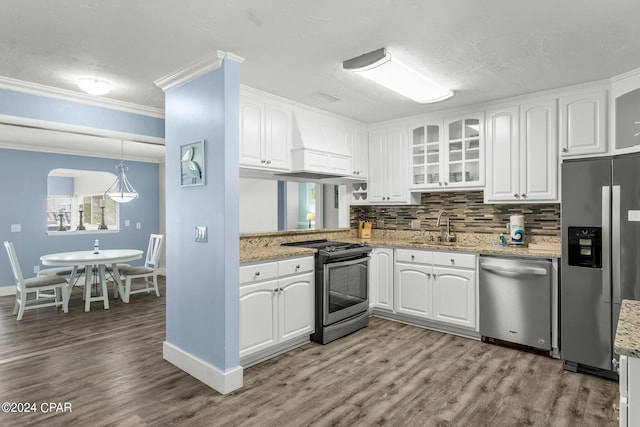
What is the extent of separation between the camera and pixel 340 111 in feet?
13.8

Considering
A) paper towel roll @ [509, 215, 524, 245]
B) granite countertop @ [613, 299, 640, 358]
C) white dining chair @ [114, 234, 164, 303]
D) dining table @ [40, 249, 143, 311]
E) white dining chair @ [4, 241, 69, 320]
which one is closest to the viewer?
granite countertop @ [613, 299, 640, 358]

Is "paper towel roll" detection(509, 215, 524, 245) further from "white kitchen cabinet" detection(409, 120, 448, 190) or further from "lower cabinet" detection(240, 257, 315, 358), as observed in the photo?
"lower cabinet" detection(240, 257, 315, 358)

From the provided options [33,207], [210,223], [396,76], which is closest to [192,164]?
[210,223]

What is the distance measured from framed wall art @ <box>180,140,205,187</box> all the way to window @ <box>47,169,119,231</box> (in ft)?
20.9

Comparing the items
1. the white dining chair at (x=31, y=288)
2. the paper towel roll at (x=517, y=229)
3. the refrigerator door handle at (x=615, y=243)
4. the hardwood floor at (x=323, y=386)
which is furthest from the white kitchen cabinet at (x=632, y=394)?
the white dining chair at (x=31, y=288)

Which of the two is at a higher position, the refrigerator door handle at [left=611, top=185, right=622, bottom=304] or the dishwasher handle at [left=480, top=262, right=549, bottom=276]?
the refrigerator door handle at [left=611, top=185, right=622, bottom=304]

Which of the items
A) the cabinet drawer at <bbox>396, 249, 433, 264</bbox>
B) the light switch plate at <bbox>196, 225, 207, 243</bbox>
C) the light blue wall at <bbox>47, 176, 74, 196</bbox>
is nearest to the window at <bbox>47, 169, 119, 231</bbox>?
the light blue wall at <bbox>47, 176, 74, 196</bbox>

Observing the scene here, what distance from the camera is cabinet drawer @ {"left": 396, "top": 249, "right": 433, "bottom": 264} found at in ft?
12.8

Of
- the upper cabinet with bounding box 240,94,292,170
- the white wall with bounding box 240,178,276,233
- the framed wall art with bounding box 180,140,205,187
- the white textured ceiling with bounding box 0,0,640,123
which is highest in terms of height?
the white textured ceiling with bounding box 0,0,640,123

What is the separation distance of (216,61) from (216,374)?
2.19 meters

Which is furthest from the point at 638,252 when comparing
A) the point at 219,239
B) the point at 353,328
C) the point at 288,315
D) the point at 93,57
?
the point at 93,57

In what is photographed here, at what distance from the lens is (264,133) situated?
3.56 metres

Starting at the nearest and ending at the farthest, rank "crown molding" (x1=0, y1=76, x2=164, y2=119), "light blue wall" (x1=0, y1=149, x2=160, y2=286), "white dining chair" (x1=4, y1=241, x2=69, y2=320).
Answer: "crown molding" (x1=0, y1=76, x2=164, y2=119) → "white dining chair" (x1=4, y1=241, x2=69, y2=320) → "light blue wall" (x1=0, y1=149, x2=160, y2=286)

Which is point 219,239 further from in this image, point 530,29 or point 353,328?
point 530,29
